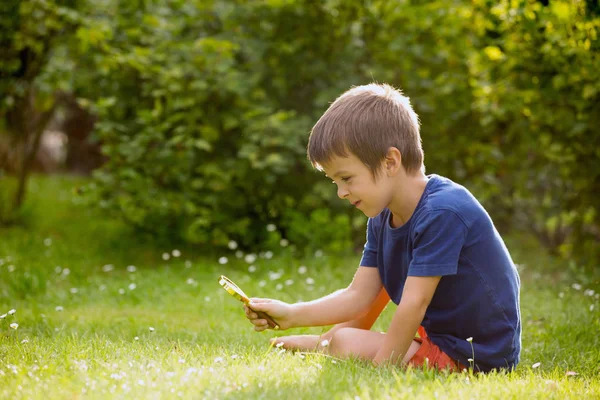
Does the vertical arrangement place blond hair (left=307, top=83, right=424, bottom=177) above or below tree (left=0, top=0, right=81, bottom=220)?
above

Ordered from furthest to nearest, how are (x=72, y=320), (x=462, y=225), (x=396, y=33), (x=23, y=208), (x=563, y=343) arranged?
(x=23, y=208) → (x=396, y=33) → (x=72, y=320) → (x=563, y=343) → (x=462, y=225)

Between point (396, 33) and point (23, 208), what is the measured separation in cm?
421

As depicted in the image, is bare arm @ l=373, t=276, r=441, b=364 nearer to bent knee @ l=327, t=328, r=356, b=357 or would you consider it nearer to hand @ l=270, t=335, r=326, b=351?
bent knee @ l=327, t=328, r=356, b=357

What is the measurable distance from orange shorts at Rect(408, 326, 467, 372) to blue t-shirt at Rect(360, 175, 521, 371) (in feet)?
0.11

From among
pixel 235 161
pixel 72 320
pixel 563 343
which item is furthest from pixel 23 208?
pixel 563 343

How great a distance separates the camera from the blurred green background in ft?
17.5

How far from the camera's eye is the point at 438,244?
8.01ft

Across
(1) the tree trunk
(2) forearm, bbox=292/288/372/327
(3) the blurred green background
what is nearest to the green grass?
(2) forearm, bbox=292/288/372/327

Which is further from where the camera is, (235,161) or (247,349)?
(235,161)

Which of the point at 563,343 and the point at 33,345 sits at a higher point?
the point at 563,343

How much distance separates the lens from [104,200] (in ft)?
18.3

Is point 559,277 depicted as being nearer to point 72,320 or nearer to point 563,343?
point 563,343

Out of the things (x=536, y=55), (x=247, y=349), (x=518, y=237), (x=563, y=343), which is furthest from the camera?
(x=518, y=237)

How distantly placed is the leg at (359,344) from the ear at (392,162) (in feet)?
2.19
